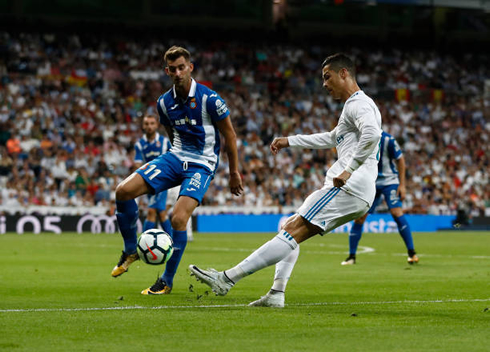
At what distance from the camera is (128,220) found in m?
9.34

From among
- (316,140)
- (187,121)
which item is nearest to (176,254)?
(187,121)

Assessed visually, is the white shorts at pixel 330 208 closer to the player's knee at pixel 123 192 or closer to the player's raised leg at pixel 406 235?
the player's knee at pixel 123 192

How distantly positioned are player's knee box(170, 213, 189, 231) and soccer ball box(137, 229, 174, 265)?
347mm

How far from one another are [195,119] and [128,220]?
56.9 inches

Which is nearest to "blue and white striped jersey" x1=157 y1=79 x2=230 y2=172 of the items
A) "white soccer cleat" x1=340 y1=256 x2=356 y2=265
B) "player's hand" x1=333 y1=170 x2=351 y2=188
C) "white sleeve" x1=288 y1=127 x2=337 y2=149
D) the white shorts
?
"white sleeve" x1=288 y1=127 x2=337 y2=149

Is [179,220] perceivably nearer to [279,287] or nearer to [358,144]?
[279,287]

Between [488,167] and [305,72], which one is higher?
[305,72]

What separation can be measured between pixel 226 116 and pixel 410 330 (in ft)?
11.2

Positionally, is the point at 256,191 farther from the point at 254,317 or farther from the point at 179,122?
the point at 254,317

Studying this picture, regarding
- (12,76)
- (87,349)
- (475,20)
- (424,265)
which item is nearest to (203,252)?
(424,265)

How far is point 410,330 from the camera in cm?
617

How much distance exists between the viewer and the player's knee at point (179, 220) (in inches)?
338

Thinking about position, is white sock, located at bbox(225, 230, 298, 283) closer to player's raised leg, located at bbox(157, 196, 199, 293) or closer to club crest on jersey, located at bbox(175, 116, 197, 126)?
player's raised leg, located at bbox(157, 196, 199, 293)

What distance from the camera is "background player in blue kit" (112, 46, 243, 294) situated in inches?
340
